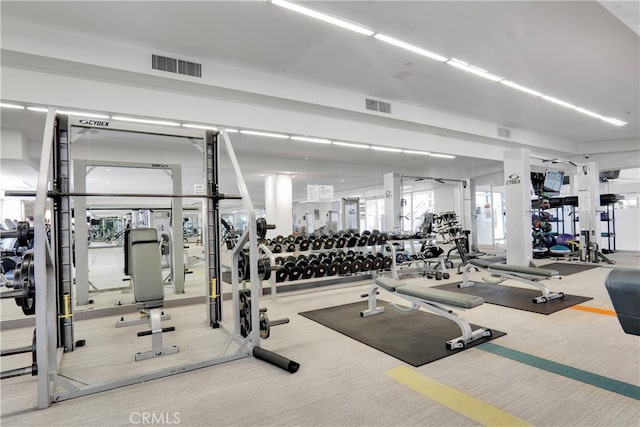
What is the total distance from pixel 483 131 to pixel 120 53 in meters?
7.20

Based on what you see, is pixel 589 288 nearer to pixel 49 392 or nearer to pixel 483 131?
pixel 483 131

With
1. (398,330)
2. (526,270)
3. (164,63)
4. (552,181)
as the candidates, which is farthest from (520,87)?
(164,63)

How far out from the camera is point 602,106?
684 cm

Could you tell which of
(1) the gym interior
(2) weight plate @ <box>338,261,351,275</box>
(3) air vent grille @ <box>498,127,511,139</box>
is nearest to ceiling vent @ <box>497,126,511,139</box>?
(3) air vent grille @ <box>498,127,511,139</box>

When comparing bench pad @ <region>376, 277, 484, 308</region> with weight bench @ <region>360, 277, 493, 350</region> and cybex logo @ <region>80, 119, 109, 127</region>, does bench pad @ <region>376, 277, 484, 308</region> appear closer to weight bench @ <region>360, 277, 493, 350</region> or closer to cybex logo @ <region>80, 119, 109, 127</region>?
weight bench @ <region>360, 277, 493, 350</region>

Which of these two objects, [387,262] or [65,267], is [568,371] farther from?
[65,267]

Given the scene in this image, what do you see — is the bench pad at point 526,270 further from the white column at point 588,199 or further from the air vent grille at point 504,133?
the air vent grille at point 504,133

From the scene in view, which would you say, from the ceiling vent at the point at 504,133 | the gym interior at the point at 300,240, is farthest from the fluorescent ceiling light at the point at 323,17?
the ceiling vent at the point at 504,133

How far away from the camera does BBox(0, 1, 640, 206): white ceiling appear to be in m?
3.47

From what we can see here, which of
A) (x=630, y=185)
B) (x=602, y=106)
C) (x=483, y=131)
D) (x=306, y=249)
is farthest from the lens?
(x=630, y=185)

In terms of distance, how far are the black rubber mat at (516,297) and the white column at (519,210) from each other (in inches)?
48.6

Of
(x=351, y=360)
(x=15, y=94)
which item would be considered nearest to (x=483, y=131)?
(x=351, y=360)

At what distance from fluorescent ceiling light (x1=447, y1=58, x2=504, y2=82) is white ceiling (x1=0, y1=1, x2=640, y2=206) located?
0.10m

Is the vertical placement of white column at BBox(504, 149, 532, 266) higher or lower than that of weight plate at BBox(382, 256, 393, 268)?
higher
